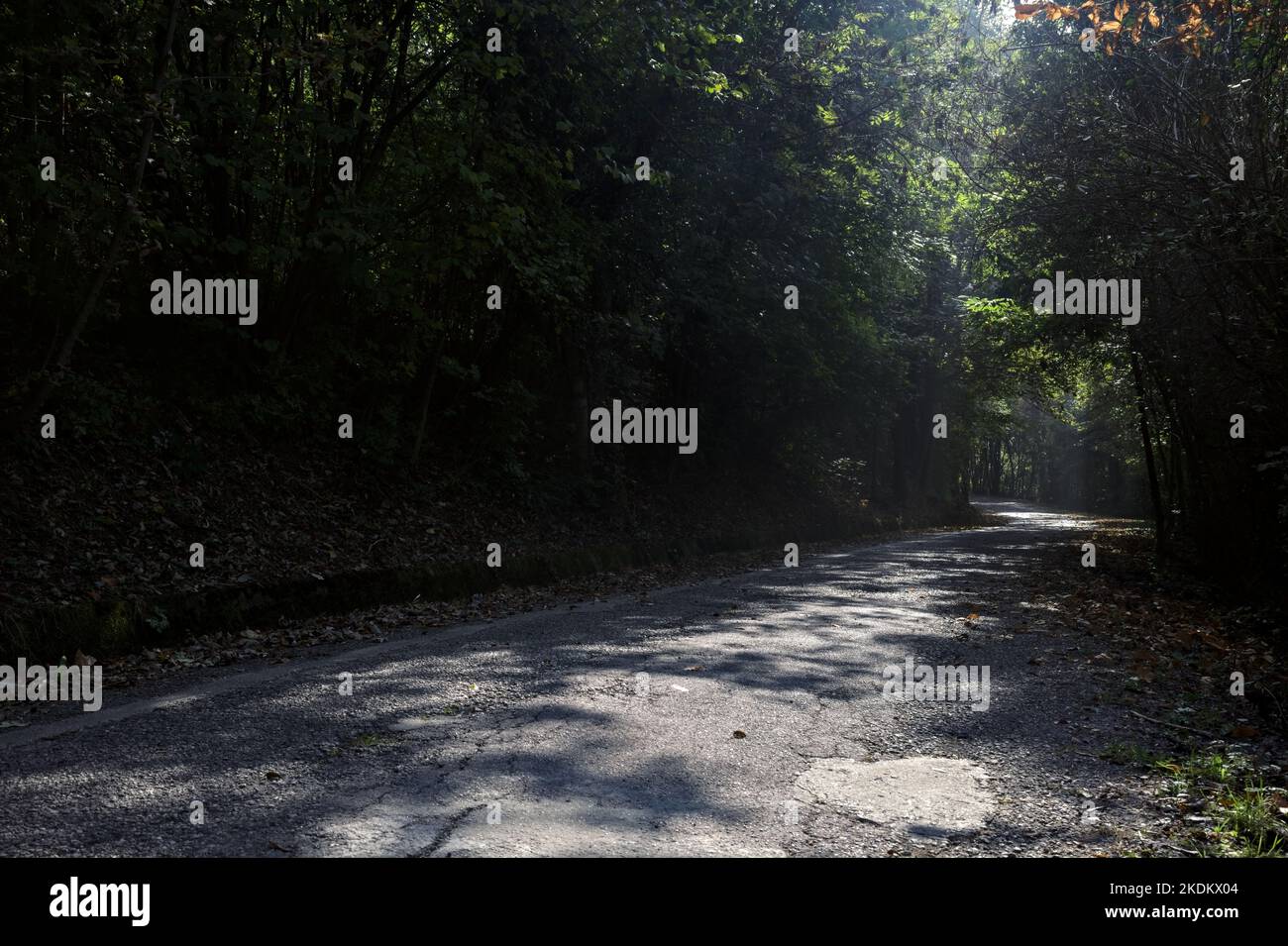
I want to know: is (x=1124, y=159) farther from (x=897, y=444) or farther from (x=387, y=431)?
(x=897, y=444)

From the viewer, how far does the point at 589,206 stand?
631 inches

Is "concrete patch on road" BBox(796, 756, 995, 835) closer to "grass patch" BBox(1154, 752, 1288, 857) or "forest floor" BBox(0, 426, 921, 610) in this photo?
"grass patch" BBox(1154, 752, 1288, 857)

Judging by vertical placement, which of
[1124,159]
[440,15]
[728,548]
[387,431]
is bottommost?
[728,548]

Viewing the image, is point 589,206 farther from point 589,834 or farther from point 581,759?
point 589,834

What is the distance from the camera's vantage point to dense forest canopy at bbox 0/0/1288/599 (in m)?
9.10

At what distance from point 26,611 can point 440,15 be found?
30.3ft

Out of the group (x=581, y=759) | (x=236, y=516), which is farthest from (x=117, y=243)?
(x=581, y=759)

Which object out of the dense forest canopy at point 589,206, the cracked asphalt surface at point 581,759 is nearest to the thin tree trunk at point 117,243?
the dense forest canopy at point 589,206

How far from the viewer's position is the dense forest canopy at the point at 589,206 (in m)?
9.10

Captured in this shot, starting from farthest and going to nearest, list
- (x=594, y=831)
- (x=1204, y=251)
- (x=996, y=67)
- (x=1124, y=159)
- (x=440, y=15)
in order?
(x=996, y=67)
(x=440, y=15)
(x=1124, y=159)
(x=1204, y=251)
(x=594, y=831)

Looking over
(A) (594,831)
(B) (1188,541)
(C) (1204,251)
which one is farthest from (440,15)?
(B) (1188,541)

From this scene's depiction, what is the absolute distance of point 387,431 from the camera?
45.9ft

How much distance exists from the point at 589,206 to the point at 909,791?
1327cm

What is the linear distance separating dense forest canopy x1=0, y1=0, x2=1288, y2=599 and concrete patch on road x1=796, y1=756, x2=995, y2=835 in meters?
4.77
